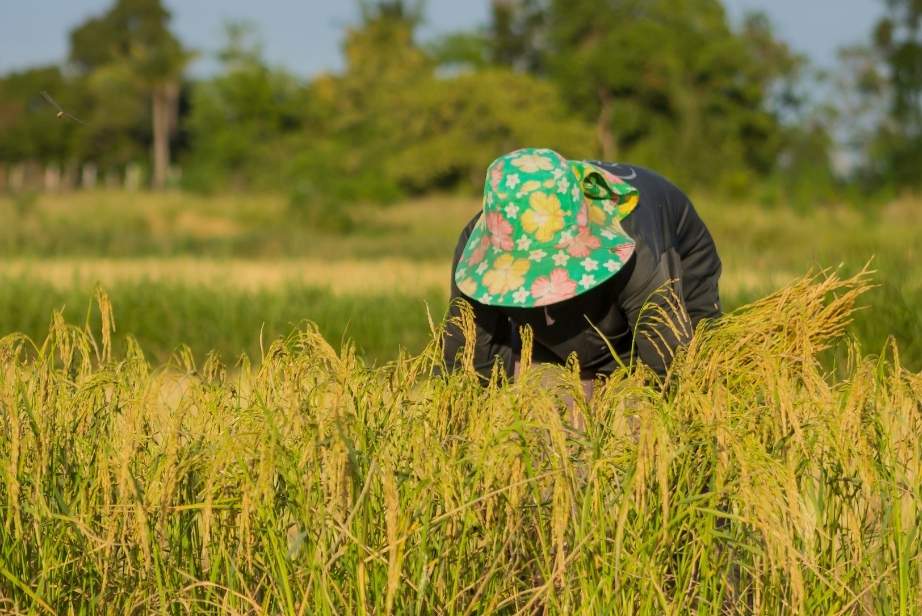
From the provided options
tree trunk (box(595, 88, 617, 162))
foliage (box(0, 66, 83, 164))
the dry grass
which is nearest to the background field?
the dry grass

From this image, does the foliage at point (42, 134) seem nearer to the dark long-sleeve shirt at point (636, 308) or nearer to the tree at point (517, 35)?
the tree at point (517, 35)

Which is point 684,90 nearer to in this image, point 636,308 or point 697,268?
point 697,268

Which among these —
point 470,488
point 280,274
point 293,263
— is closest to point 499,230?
point 470,488

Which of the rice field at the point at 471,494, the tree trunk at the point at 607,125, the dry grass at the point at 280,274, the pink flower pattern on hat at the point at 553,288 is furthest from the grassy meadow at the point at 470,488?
the tree trunk at the point at 607,125

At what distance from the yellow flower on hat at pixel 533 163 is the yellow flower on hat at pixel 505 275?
0.19 m

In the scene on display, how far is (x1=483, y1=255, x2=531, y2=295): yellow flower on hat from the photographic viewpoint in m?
2.69

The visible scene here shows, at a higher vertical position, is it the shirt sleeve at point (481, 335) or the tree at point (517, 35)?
the tree at point (517, 35)

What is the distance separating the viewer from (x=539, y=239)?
9.02 feet

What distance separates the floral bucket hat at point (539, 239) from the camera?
8.80 ft

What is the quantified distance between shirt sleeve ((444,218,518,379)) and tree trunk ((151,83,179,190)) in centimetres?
4574

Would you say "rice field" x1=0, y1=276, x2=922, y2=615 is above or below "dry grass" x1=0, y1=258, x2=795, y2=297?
above

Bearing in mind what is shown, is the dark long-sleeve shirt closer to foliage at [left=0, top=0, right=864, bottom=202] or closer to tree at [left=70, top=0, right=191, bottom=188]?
foliage at [left=0, top=0, right=864, bottom=202]

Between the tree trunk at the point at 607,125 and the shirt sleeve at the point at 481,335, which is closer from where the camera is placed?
the shirt sleeve at the point at 481,335

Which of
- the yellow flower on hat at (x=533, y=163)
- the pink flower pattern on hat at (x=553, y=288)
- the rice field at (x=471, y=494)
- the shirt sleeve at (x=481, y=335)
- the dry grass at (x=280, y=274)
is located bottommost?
the dry grass at (x=280, y=274)
